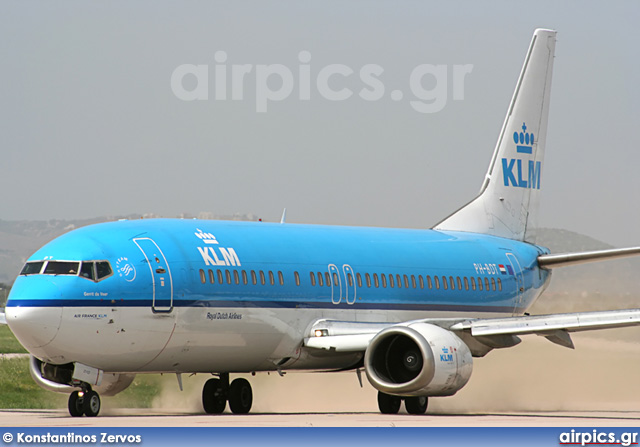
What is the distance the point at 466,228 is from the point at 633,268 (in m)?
14.9

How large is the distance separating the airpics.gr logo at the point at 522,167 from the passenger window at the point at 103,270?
16.4 m

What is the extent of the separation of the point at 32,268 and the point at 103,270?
4.49 ft

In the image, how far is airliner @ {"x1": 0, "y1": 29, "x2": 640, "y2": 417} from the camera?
79.9ft

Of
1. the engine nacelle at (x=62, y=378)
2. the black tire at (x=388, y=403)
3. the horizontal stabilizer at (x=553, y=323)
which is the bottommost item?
the black tire at (x=388, y=403)

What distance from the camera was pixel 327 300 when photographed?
29344mm

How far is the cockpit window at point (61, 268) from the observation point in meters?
24.3

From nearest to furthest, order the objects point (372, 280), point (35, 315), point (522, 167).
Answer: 1. point (35, 315)
2. point (372, 280)
3. point (522, 167)

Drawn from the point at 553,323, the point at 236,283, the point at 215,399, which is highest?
the point at 236,283

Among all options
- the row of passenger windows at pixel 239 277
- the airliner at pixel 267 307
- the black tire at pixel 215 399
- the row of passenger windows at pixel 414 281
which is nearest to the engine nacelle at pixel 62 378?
the airliner at pixel 267 307

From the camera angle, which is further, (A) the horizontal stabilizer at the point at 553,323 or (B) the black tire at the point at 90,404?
(A) the horizontal stabilizer at the point at 553,323

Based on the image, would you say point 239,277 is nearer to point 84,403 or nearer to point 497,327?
point 84,403

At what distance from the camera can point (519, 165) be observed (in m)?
38.3

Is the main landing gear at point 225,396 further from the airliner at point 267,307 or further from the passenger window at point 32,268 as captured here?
the passenger window at point 32,268

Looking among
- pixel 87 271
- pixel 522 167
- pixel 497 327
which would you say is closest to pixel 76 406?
pixel 87 271
